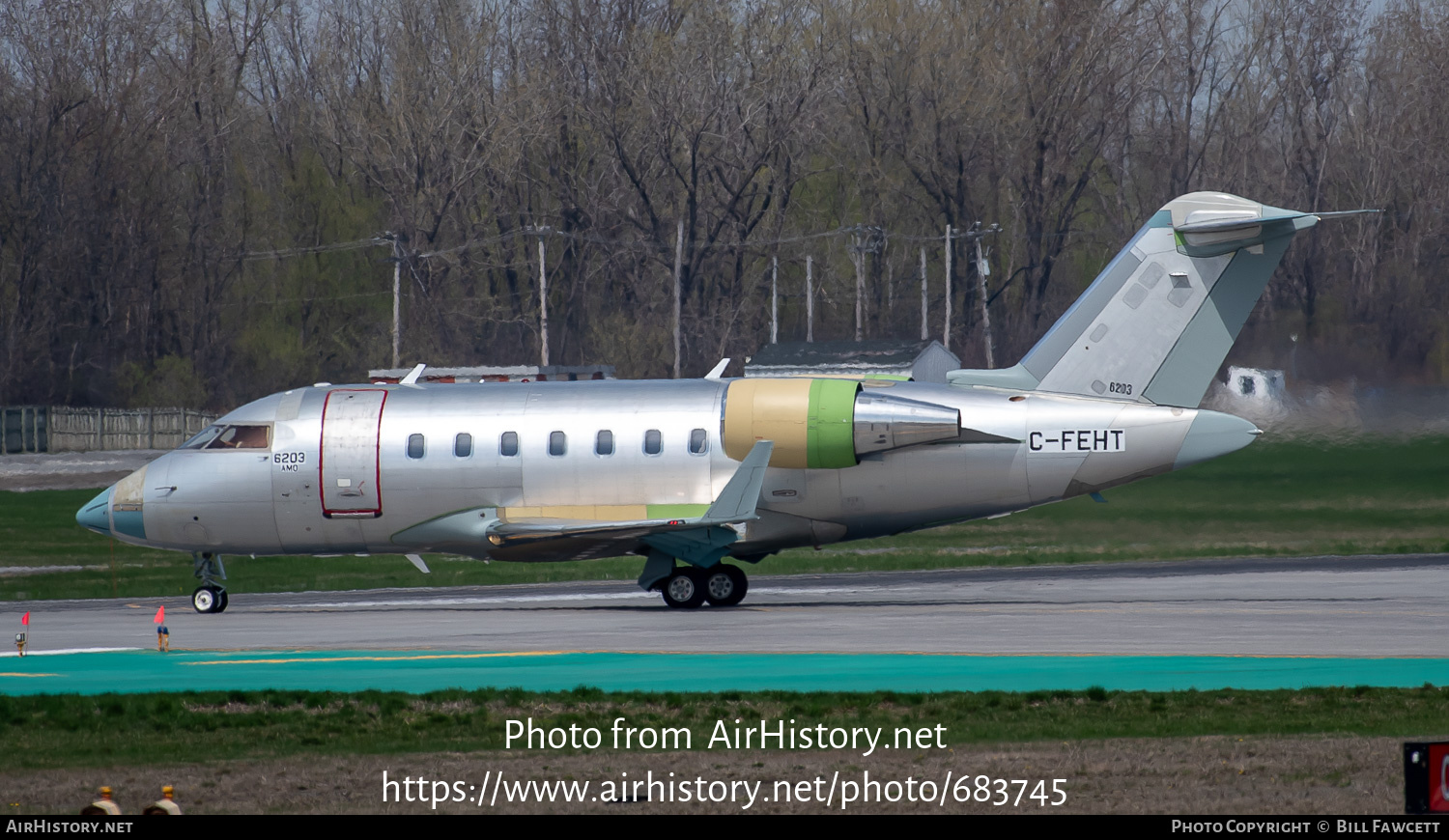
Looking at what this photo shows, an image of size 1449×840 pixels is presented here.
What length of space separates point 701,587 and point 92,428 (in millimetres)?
55575

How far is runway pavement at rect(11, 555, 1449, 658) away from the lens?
70.2 ft

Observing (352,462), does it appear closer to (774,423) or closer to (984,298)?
(774,423)

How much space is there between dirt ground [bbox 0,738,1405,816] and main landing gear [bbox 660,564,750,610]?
13.7 meters

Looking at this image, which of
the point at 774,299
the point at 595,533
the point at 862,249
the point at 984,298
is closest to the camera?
the point at 595,533

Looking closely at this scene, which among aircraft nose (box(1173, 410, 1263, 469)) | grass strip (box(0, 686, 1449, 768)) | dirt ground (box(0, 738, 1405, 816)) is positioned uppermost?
aircraft nose (box(1173, 410, 1263, 469))

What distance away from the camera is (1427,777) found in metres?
7.54

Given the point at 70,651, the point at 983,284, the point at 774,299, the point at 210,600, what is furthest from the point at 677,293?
the point at 70,651

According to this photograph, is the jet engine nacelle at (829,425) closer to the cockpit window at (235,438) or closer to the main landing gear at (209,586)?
the cockpit window at (235,438)

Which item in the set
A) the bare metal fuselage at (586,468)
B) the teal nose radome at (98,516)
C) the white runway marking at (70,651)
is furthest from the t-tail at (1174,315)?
the teal nose radome at (98,516)

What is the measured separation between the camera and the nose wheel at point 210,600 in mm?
28453

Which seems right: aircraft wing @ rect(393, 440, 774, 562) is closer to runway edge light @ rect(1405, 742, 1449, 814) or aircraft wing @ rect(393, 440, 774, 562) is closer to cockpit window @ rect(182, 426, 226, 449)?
cockpit window @ rect(182, 426, 226, 449)

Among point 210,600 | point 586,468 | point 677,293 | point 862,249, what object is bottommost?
point 210,600

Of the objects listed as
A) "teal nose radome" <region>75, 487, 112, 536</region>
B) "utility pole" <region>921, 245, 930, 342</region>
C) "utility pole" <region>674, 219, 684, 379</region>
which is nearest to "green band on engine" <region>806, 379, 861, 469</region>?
"teal nose radome" <region>75, 487, 112, 536</region>

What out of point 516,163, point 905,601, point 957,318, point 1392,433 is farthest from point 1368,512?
point 516,163
